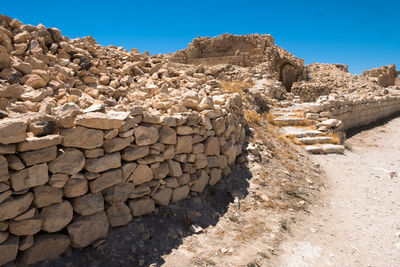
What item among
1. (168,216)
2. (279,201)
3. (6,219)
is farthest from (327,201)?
(6,219)

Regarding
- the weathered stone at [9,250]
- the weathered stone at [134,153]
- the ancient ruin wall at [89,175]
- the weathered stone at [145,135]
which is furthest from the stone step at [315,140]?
the weathered stone at [9,250]

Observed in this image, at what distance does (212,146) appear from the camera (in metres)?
4.47

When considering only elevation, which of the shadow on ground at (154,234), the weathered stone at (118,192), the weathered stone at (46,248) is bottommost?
the shadow on ground at (154,234)

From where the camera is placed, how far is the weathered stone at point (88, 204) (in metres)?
2.88

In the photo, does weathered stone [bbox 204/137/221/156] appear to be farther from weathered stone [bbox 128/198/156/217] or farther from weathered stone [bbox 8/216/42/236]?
weathered stone [bbox 8/216/42/236]

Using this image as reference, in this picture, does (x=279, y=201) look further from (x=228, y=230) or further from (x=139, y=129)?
(x=139, y=129)

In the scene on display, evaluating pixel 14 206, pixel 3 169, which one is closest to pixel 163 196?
pixel 14 206

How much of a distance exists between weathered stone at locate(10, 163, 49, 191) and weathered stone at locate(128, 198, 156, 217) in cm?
109

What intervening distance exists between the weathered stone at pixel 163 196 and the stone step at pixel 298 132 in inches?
226

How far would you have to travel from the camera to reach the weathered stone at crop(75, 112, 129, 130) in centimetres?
288

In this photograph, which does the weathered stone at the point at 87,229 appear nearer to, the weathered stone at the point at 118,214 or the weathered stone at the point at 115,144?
the weathered stone at the point at 118,214

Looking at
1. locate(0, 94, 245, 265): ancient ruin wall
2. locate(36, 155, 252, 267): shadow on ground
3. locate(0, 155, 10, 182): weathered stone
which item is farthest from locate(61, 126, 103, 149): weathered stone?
locate(36, 155, 252, 267): shadow on ground

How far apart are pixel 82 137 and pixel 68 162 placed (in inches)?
11.5

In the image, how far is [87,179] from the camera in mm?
2973
